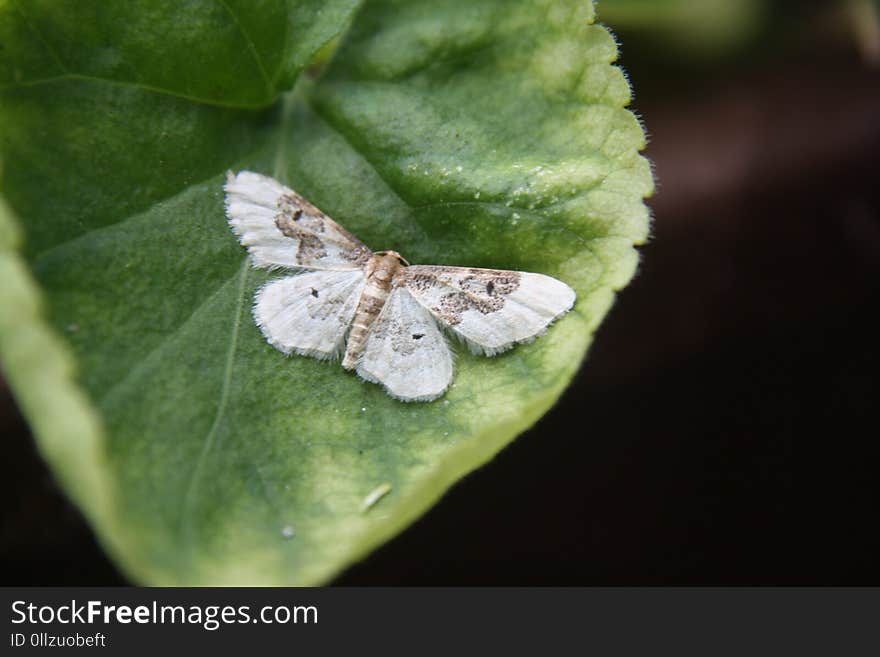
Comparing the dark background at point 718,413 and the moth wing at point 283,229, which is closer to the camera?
the moth wing at point 283,229

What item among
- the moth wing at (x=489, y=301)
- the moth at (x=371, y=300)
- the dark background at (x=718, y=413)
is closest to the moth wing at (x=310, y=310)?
the moth at (x=371, y=300)

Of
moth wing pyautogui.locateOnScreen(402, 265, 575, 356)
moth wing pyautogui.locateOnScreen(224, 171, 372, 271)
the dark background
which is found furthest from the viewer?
the dark background

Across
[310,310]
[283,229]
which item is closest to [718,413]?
[310,310]

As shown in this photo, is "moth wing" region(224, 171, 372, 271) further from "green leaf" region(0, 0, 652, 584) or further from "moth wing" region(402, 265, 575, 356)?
"moth wing" region(402, 265, 575, 356)

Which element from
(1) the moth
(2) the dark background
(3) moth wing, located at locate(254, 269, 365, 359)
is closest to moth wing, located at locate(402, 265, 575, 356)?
(1) the moth

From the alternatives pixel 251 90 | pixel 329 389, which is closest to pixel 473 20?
pixel 251 90

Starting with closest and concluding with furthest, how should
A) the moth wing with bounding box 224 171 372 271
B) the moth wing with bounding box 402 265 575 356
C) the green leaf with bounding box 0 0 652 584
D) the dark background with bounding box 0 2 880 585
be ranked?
1. the green leaf with bounding box 0 0 652 584
2. the moth wing with bounding box 402 265 575 356
3. the moth wing with bounding box 224 171 372 271
4. the dark background with bounding box 0 2 880 585

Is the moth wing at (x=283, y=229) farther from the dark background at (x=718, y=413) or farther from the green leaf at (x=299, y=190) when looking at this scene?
the dark background at (x=718, y=413)
